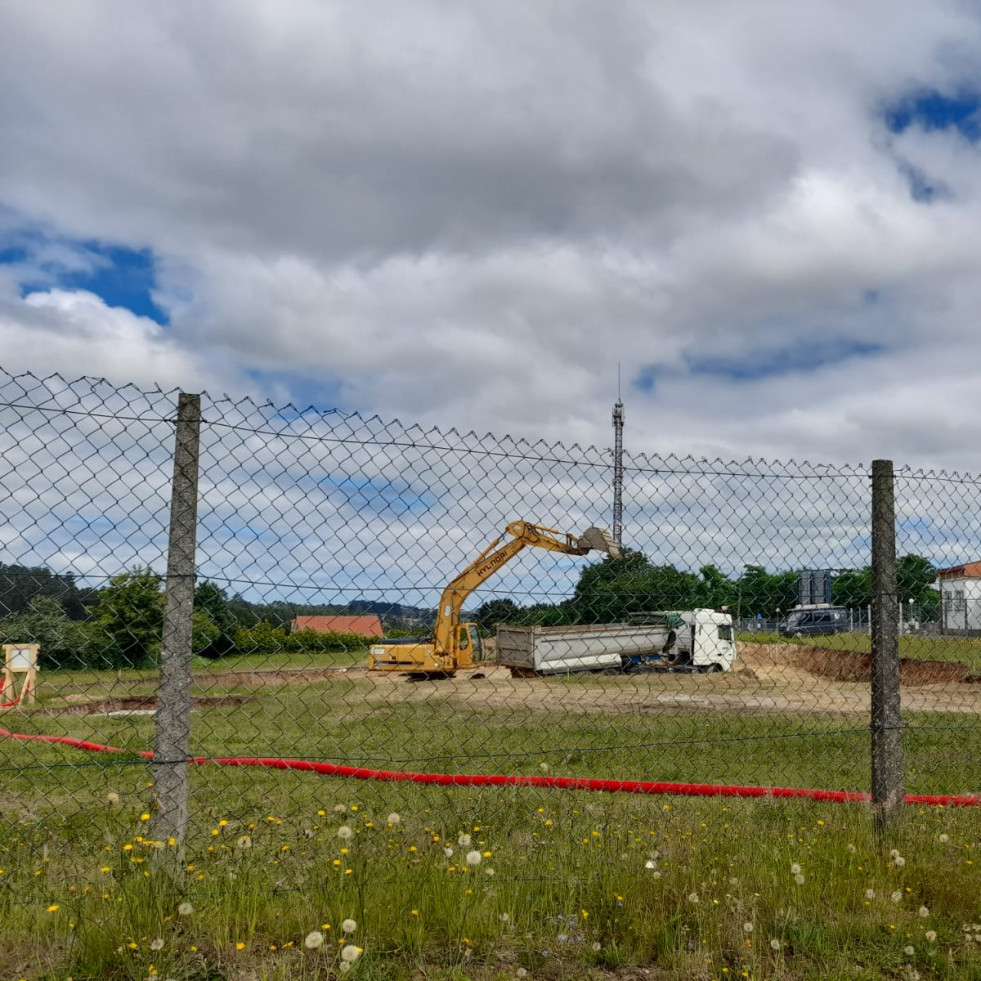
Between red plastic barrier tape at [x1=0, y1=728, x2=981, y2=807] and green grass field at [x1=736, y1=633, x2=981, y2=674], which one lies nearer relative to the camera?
red plastic barrier tape at [x1=0, y1=728, x2=981, y2=807]

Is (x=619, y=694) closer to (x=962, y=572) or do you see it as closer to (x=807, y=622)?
(x=807, y=622)

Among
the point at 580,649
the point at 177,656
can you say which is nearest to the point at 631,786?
the point at 177,656

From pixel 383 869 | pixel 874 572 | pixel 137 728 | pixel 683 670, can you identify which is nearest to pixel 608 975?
pixel 383 869

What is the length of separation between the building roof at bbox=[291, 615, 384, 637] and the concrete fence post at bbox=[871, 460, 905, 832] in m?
2.86

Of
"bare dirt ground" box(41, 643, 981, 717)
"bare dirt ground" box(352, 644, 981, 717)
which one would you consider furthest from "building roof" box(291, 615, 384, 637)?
"bare dirt ground" box(41, 643, 981, 717)

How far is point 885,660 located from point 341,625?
130 inches

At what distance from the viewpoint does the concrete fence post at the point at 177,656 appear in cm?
375

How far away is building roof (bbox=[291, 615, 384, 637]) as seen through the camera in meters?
4.90

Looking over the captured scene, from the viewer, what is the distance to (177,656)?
376 centimetres

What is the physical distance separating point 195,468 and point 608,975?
8.50 feet

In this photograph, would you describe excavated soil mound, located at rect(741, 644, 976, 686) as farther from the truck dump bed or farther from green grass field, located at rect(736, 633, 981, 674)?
green grass field, located at rect(736, 633, 981, 674)

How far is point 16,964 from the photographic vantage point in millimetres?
2941

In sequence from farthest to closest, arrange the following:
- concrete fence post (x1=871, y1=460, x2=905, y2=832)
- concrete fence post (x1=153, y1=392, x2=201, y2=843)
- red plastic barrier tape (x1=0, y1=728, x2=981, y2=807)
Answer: red plastic barrier tape (x1=0, y1=728, x2=981, y2=807) < concrete fence post (x1=871, y1=460, x2=905, y2=832) < concrete fence post (x1=153, y1=392, x2=201, y2=843)

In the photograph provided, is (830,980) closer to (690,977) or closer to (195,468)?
(690,977)
